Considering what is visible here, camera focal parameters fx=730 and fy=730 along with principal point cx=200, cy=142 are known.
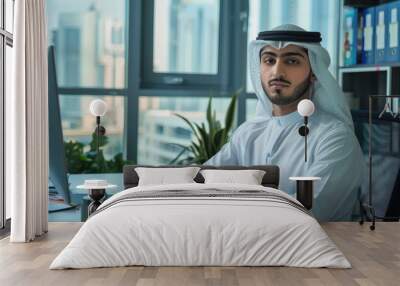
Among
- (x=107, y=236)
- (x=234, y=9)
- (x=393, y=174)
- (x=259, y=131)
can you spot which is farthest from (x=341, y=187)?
(x=107, y=236)

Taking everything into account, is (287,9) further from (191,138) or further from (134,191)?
(134,191)

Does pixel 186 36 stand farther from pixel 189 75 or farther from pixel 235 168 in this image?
pixel 235 168

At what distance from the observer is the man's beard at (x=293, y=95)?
→ 7121 millimetres

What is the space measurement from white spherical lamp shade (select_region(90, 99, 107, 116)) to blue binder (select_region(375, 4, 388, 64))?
2.70m

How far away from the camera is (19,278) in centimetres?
443

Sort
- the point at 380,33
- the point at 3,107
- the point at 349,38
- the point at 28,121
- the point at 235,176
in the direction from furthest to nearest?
the point at 349,38 < the point at 380,33 < the point at 235,176 < the point at 3,107 < the point at 28,121

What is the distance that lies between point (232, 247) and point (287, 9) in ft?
10.5

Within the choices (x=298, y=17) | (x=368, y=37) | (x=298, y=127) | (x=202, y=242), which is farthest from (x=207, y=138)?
(x=202, y=242)

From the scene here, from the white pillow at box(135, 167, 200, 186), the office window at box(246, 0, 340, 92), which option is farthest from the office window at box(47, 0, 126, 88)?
the office window at box(246, 0, 340, 92)

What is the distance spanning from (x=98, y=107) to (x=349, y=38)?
2.62 m

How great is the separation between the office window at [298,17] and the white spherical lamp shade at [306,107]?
2.14 feet

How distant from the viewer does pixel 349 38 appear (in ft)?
24.2

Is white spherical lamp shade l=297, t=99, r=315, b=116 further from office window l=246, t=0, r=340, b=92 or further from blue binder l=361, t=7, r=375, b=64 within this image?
blue binder l=361, t=7, r=375, b=64

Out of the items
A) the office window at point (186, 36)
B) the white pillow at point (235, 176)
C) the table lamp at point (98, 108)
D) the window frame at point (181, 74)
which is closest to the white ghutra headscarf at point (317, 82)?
the window frame at point (181, 74)
